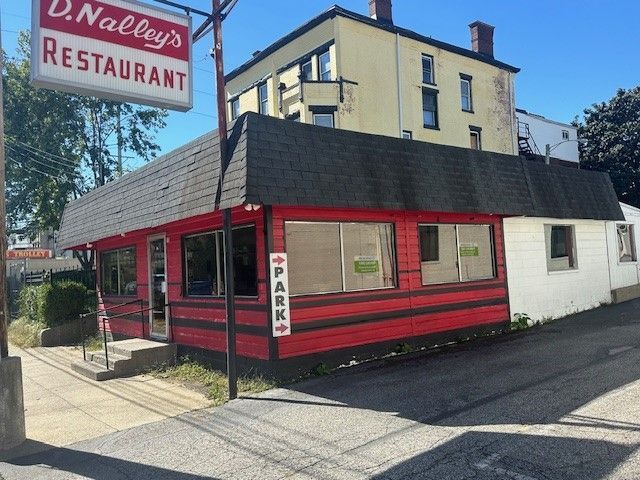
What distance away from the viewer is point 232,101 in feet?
94.6

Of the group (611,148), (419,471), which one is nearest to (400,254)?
(419,471)

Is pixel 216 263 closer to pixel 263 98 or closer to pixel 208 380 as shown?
pixel 208 380

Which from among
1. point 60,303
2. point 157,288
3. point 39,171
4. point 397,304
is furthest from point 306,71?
point 397,304

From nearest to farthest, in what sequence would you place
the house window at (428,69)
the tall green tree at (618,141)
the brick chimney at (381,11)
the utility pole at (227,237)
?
the utility pole at (227,237) < the brick chimney at (381,11) < the house window at (428,69) < the tall green tree at (618,141)

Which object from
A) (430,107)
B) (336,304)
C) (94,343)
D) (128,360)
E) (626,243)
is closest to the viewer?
(336,304)

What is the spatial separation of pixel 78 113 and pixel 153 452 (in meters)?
24.0

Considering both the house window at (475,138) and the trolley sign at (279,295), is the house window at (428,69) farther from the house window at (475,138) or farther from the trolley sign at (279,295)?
the trolley sign at (279,295)

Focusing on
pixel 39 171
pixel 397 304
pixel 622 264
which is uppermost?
pixel 39 171

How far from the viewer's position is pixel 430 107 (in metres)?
25.9

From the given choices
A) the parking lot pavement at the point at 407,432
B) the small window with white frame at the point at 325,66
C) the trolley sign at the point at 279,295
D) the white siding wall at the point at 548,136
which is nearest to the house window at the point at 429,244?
the parking lot pavement at the point at 407,432

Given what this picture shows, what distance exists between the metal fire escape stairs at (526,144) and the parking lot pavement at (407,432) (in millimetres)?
26093

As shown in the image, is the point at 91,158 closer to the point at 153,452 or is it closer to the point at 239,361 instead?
the point at 239,361

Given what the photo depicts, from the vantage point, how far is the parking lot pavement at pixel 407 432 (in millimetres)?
4594

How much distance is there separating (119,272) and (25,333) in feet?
14.5
